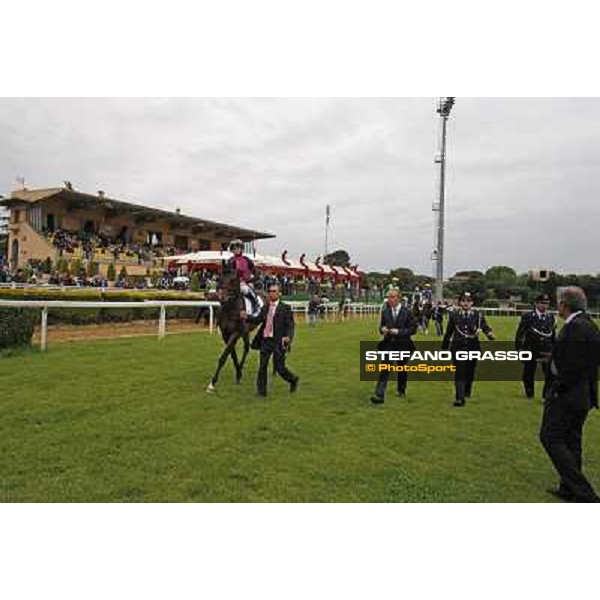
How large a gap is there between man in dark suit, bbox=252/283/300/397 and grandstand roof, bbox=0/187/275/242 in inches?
1188

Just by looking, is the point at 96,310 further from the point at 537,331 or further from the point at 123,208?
the point at 123,208

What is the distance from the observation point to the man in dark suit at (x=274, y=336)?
712 centimetres

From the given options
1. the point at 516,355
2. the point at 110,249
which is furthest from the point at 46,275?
the point at 516,355

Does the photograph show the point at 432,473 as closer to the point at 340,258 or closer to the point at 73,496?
the point at 73,496

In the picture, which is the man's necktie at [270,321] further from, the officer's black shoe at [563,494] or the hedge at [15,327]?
the hedge at [15,327]

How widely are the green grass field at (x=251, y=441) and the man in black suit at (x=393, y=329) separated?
12.9 inches

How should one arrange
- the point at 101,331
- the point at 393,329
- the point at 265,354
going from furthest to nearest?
the point at 101,331
the point at 393,329
the point at 265,354

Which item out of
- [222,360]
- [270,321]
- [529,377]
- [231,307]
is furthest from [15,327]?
[529,377]

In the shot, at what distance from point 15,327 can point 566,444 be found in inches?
378

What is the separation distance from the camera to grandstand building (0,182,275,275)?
104ft

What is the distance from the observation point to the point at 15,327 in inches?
400

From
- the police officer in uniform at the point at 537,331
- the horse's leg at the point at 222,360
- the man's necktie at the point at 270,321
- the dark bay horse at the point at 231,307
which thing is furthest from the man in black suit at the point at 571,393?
the dark bay horse at the point at 231,307

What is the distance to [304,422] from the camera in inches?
232

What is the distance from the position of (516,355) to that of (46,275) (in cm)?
2319
